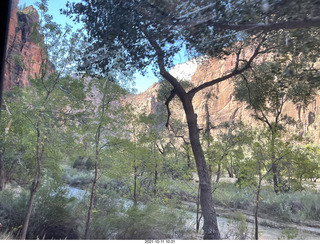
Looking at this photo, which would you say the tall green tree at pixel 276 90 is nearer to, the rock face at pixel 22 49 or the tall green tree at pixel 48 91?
the tall green tree at pixel 48 91

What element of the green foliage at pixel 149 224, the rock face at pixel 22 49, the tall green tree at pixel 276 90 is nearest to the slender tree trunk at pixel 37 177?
the rock face at pixel 22 49

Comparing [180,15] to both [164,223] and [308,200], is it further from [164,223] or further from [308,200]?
[308,200]

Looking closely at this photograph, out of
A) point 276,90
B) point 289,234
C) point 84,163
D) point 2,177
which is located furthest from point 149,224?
point 276,90

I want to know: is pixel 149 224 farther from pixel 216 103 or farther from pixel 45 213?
pixel 216 103

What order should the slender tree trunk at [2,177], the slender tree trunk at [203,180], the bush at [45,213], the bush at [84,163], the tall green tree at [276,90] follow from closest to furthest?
1. the tall green tree at [276,90]
2. the bush at [45,213]
3. the slender tree trunk at [203,180]
4. the slender tree trunk at [2,177]
5. the bush at [84,163]

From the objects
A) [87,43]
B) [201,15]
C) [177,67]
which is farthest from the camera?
[177,67]

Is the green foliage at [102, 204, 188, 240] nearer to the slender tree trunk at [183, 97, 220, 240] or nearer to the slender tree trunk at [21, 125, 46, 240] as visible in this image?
the slender tree trunk at [183, 97, 220, 240]

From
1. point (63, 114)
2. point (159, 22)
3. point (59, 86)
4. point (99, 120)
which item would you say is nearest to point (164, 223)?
point (99, 120)

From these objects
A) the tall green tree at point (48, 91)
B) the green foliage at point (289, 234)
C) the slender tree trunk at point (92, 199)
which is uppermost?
the tall green tree at point (48, 91)
